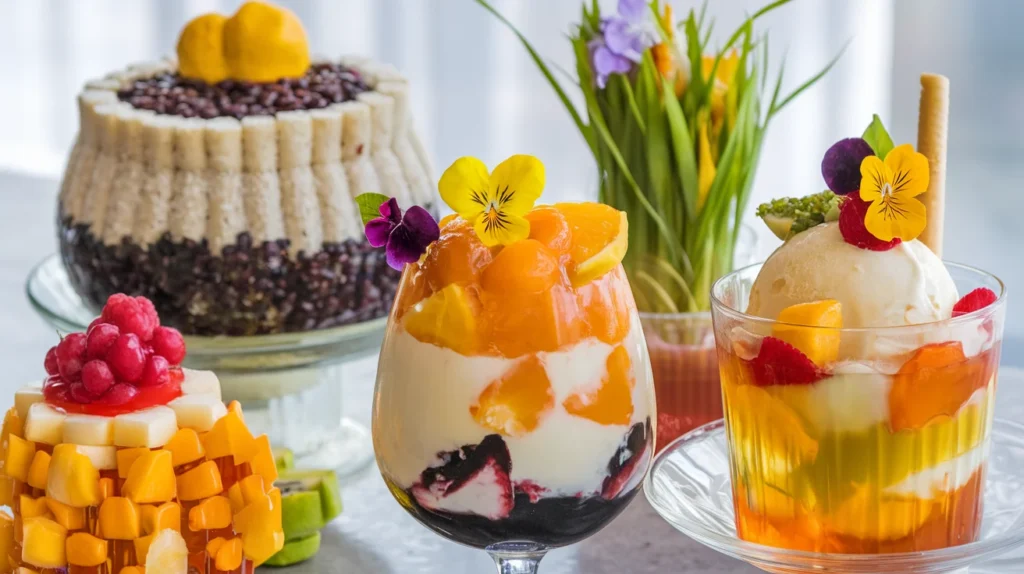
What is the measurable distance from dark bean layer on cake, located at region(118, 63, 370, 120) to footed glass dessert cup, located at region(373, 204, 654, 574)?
1.34 ft

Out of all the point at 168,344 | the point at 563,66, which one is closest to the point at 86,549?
the point at 168,344

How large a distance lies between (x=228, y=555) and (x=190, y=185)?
0.36 m

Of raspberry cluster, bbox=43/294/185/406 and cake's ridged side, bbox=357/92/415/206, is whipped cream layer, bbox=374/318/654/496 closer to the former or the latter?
raspberry cluster, bbox=43/294/185/406

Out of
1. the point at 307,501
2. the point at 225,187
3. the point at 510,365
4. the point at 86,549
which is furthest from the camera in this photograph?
the point at 225,187

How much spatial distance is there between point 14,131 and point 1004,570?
2.81 m

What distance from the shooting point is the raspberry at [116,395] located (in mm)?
732

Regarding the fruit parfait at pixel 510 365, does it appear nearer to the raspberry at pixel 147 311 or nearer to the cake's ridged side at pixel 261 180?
the raspberry at pixel 147 311

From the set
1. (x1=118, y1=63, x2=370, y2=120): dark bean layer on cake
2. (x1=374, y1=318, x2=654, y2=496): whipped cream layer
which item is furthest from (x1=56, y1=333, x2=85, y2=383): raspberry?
(x1=118, y1=63, x2=370, y2=120): dark bean layer on cake

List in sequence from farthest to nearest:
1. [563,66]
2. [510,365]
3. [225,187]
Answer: [563,66]
[225,187]
[510,365]

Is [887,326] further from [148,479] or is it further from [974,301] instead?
[148,479]

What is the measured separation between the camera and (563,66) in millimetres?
2436

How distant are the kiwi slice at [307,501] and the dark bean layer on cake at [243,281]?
0.14 m

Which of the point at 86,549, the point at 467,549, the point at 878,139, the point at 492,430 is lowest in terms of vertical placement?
the point at 467,549

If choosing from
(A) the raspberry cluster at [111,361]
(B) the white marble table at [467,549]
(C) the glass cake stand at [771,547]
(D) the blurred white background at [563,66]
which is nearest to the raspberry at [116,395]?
(A) the raspberry cluster at [111,361]
